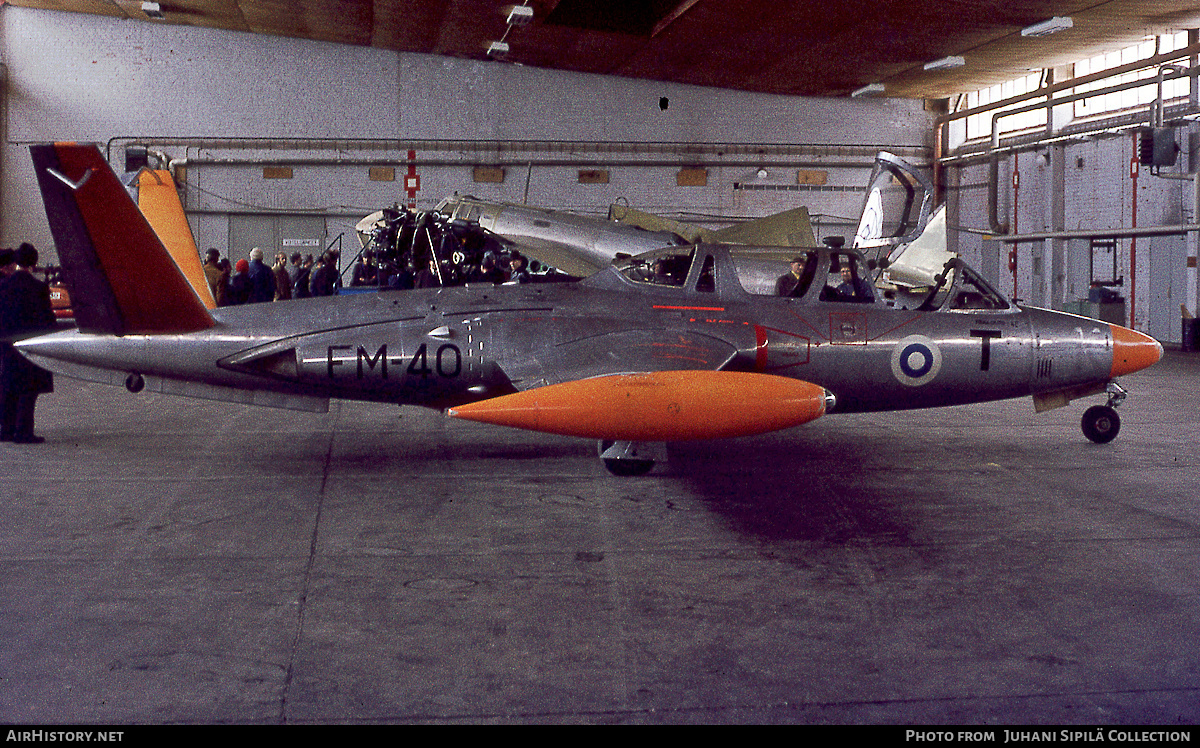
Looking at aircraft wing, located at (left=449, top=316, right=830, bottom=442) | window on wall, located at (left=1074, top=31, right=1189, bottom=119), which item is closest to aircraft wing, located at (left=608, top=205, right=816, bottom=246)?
window on wall, located at (left=1074, top=31, right=1189, bottom=119)

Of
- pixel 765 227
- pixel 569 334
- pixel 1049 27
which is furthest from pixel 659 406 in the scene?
pixel 1049 27

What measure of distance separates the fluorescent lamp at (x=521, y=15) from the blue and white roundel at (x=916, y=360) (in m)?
14.9

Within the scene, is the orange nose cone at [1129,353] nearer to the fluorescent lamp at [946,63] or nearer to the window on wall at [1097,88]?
the window on wall at [1097,88]

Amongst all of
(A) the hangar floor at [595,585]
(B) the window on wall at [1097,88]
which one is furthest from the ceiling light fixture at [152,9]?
(B) the window on wall at [1097,88]

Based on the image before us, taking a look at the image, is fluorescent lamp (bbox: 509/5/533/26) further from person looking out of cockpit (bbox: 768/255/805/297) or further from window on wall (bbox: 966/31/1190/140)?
person looking out of cockpit (bbox: 768/255/805/297)

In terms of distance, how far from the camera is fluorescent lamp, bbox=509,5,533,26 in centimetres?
2042

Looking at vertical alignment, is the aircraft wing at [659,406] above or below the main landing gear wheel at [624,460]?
above

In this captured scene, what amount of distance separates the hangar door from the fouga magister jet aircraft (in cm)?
1994

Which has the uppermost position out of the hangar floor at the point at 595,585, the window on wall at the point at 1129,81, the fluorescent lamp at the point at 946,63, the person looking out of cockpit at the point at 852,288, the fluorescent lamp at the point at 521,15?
the fluorescent lamp at the point at 521,15

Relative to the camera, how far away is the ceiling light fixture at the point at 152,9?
23.3 metres

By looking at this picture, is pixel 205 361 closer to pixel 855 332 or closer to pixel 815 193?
pixel 855 332

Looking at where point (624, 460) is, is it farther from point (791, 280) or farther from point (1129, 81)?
point (1129, 81)
